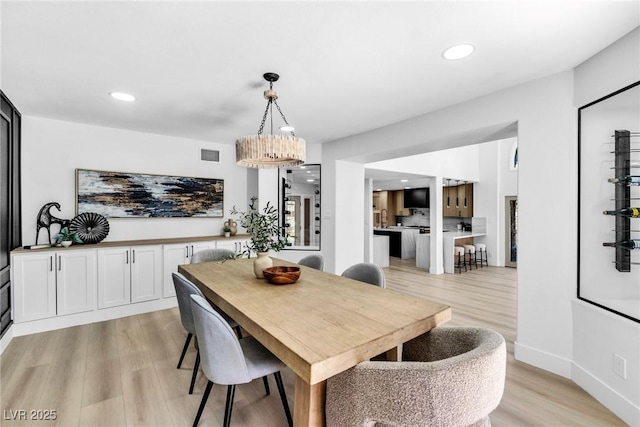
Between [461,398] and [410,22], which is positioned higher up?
[410,22]

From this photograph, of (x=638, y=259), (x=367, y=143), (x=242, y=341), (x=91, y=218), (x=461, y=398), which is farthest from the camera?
(x=367, y=143)

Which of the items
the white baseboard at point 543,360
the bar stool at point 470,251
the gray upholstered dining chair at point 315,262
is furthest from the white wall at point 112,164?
the bar stool at point 470,251

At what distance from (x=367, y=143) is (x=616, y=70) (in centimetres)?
254

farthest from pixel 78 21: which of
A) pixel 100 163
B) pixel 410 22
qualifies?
pixel 100 163

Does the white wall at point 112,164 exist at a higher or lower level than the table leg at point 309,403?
higher

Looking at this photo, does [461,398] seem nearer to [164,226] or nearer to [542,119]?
[542,119]

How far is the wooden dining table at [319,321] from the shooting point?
1188mm

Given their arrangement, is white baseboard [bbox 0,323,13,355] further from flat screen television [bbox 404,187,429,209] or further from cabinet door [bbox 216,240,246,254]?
flat screen television [bbox 404,187,429,209]

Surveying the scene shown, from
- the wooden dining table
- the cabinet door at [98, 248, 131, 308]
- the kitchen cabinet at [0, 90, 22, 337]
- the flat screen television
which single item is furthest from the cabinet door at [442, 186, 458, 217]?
the kitchen cabinet at [0, 90, 22, 337]

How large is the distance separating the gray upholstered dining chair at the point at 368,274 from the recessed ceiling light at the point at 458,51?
5.43 ft

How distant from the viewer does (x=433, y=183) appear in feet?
21.9

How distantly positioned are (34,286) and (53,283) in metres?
0.15

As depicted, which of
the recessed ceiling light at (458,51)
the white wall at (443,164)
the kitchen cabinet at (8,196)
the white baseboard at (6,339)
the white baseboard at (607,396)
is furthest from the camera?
the white wall at (443,164)

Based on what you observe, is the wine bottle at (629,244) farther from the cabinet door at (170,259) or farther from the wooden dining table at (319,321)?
the cabinet door at (170,259)
